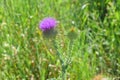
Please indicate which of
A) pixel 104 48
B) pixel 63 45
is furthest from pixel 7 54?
pixel 104 48

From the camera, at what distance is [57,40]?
1812 millimetres

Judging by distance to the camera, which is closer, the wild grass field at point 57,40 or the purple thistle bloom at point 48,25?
the purple thistle bloom at point 48,25

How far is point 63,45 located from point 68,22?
0.42 meters

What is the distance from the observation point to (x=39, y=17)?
2.42 metres

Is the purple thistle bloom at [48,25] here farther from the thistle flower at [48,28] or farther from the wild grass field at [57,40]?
the wild grass field at [57,40]

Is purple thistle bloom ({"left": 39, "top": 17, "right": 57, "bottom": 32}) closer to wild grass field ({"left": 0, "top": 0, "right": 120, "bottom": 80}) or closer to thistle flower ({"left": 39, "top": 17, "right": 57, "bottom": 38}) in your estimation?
thistle flower ({"left": 39, "top": 17, "right": 57, "bottom": 38})

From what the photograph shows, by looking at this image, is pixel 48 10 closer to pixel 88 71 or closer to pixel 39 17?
pixel 39 17

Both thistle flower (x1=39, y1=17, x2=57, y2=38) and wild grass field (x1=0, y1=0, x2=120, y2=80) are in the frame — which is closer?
thistle flower (x1=39, y1=17, x2=57, y2=38)

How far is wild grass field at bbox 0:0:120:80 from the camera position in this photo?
206 centimetres

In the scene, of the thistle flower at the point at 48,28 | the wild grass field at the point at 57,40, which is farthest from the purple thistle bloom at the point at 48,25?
the wild grass field at the point at 57,40

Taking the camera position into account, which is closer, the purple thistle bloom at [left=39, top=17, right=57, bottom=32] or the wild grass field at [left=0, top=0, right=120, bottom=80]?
the purple thistle bloom at [left=39, top=17, right=57, bottom=32]

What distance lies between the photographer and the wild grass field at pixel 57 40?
2057 millimetres

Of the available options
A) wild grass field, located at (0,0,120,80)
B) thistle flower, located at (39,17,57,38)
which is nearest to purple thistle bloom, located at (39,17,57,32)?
thistle flower, located at (39,17,57,38)

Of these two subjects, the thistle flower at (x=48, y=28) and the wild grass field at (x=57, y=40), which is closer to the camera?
the thistle flower at (x=48, y=28)
